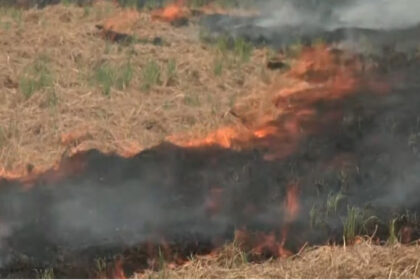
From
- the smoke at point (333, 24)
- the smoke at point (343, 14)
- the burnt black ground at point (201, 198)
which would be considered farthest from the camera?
the smoke at point (343, 14)

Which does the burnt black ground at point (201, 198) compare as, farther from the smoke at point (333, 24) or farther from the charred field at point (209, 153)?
the smoke at point (333, 24)

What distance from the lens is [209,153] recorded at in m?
5.89

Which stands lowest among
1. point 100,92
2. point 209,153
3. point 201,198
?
point 201,198

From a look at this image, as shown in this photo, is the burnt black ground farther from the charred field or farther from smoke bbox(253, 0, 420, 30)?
smoke bbox(253, 0, 420, 30)

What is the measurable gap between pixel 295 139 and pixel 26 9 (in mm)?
5018

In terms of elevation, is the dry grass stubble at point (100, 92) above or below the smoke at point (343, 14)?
below

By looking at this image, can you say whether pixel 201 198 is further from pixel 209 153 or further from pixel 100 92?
pixel 100 92

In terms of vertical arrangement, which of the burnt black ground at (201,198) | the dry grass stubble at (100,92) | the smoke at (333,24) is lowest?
the burnt black ground at (201,198)

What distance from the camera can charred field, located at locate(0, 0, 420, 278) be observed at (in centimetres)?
473

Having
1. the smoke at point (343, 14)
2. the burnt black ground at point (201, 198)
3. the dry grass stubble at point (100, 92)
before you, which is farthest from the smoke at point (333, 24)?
the burnt black ground at point (201, 198)

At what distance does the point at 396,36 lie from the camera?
857 centimetres

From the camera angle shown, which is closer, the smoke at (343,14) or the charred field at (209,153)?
the charred field at (209,153)

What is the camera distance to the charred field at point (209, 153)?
4.73 meters

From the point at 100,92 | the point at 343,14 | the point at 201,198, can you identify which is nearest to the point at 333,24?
the point at 343,14
